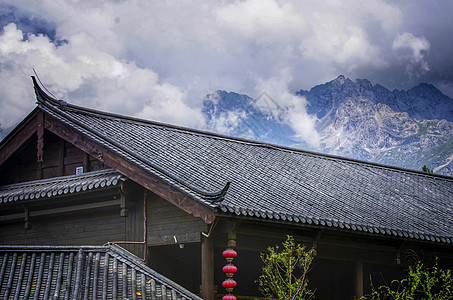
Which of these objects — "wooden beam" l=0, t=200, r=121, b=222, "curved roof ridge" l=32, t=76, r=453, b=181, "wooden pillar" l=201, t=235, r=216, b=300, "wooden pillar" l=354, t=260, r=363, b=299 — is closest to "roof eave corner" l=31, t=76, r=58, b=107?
"curved roof ridge" l=32, t=76, r=453, b=181

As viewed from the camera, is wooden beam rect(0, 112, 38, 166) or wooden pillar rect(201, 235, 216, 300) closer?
wooden pillar rect(201, 235, 216, 300)

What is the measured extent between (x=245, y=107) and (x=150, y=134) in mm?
52119

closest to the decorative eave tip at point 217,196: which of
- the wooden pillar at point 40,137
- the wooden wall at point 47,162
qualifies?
the wooden wall at point 47,162

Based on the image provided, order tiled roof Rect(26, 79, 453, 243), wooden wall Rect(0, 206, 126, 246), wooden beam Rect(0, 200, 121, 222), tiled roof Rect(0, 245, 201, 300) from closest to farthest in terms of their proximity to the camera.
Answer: tiled roof Rect(0, 245, 201, 300) → tiled roof Rect(26, 79, 453, 243) → wooden beam Rect(0, 200, 121, 222) → wooden wall Rect(0, 206, 126, 246)

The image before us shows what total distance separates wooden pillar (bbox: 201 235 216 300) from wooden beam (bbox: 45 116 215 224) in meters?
0.90

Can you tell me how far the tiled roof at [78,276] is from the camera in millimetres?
A: 11555

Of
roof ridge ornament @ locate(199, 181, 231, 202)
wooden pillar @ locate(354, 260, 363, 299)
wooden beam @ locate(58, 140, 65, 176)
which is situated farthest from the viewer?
wooden beam @ locate(58, 140, 65, 176)

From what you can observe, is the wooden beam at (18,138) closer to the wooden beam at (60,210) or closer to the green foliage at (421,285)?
the wooden beam at (60,210)

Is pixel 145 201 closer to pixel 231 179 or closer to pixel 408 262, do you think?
pixel 231 179

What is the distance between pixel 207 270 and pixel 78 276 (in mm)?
2604

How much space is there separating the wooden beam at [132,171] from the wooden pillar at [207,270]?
2.94 ft

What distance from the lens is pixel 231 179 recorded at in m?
15.2

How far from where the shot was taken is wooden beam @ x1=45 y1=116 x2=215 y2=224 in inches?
493

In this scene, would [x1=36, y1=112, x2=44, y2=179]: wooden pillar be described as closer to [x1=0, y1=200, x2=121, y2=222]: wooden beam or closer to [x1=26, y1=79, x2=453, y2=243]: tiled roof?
[x1=26, y1=79, x2=453, y2=243]: tiled roof
